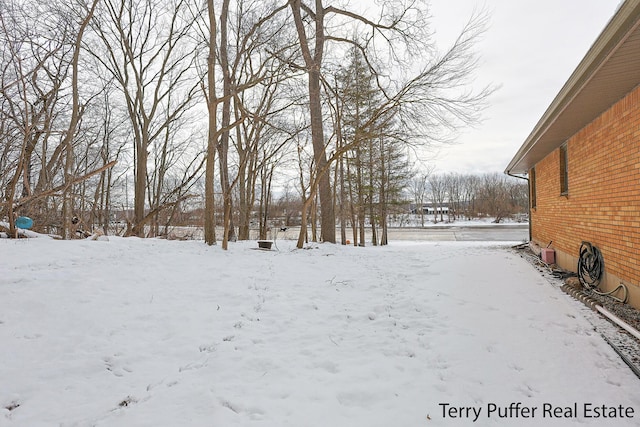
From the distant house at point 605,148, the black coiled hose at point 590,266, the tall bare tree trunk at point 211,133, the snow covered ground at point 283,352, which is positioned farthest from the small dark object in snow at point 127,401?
the black coiled hose at point 590,266

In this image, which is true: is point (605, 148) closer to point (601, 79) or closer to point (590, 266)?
point (601, 79)

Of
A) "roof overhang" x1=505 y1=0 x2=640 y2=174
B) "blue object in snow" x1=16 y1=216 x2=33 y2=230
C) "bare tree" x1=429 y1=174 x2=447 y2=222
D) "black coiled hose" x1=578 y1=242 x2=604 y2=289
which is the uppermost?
"bare tree" x1=429 y1=174 x2=447 y2=222

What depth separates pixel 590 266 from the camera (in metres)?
5.07

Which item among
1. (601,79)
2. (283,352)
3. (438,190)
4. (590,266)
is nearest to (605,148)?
(601,79)

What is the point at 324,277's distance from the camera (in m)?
5.41

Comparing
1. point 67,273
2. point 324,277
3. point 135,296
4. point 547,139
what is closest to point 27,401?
point 135,296

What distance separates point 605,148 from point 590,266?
1.89m

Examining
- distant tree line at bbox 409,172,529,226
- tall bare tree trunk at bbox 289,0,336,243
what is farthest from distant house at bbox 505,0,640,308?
distant tree line at bbox 409,172,529,226

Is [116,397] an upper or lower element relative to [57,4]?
lower

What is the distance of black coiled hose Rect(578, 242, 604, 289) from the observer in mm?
4805

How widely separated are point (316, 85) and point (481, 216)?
4701 centimetres

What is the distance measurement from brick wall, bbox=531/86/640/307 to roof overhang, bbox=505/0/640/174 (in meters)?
0.21

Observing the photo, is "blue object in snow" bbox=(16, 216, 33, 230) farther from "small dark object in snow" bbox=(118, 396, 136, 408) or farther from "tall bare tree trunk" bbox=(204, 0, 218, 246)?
"small dark object in snow" bbox=(118, 396, 136, 408)

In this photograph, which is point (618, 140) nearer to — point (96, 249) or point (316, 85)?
point (316, 85)
